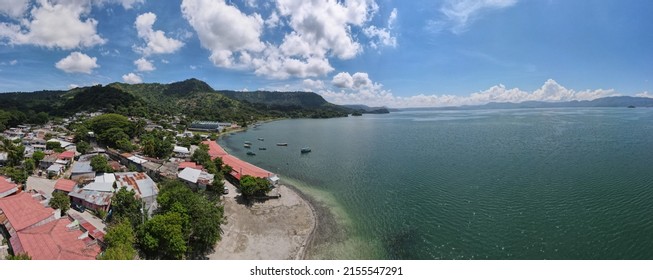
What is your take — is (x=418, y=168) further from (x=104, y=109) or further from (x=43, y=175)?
(x=104, y=109)

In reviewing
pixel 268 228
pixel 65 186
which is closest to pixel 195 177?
pixel 65 186

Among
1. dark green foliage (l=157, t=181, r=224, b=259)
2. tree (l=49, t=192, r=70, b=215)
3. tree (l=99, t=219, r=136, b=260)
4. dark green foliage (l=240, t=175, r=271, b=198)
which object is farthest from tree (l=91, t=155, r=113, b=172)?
tree (l=99, t=219, r=136, b=260)

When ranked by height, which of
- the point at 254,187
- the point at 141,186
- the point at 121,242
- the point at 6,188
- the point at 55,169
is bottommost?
the point at 121,242

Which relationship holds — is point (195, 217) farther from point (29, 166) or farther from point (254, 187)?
point (29, 166)

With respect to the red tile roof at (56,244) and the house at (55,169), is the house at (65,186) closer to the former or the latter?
the house at (55,169)

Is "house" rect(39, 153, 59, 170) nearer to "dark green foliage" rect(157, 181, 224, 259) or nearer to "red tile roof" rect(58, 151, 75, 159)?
"red tile roof" rect(58, 151, 75, 159)
